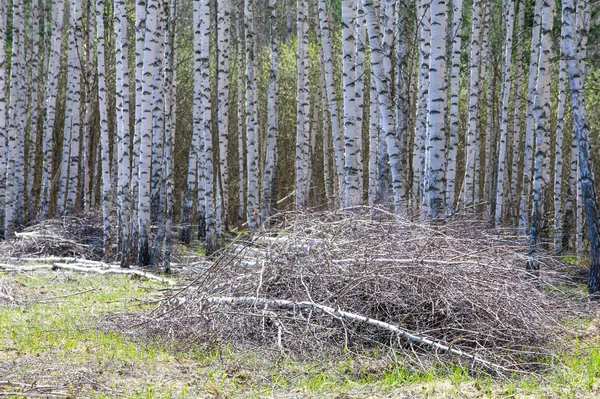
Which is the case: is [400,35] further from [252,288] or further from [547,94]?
[252,288]

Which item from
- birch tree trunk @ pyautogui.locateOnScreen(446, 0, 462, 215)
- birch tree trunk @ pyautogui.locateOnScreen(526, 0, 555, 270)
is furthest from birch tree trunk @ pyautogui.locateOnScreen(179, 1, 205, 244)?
birch tree trunk @ pyautogui.locateOnScreen(526, 0, 555, 270)

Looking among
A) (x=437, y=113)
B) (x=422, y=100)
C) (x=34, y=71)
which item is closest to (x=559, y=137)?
(x=422, y=100)

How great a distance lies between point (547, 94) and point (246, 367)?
8.72 meters

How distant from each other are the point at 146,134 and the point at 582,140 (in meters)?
6.99

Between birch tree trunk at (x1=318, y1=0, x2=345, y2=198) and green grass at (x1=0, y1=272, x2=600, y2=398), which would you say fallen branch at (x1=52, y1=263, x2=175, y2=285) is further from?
birch tree trunk at (x1=318, y1=0, x2=345, y2=198)

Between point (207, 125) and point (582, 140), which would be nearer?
point (582, 140)

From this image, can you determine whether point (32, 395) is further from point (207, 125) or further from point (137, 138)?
point (207, 125)

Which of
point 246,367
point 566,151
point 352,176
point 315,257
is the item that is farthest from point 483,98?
point 246,367

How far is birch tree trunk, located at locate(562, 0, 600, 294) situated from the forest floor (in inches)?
89.7

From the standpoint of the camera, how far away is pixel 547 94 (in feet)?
→ 41.4

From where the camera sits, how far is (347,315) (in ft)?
21.1

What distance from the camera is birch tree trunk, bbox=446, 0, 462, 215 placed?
1320 centimetres

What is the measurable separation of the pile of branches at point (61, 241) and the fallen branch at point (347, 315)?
8174mm

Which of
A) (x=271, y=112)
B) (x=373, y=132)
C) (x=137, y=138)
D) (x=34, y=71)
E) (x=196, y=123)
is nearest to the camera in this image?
(x=137, y=138)
